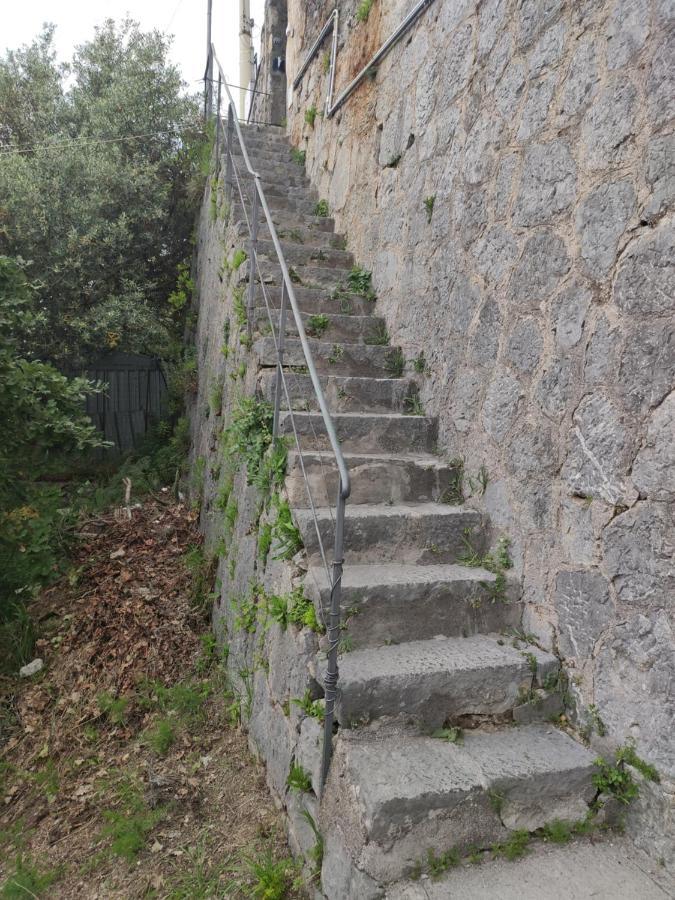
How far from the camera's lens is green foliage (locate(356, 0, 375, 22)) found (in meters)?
4.72

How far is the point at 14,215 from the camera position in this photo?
20.7 ft

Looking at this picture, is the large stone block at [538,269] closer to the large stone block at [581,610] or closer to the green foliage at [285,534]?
the large stone block at [581,610]

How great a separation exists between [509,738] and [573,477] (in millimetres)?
1058

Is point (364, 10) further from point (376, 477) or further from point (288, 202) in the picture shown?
point (376, 477)

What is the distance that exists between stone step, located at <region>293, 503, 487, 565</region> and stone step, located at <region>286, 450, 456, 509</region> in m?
0.16

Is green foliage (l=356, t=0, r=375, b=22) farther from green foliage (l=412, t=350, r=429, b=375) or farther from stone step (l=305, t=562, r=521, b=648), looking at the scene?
stone step (l=305, t=562, r=521, b=648)

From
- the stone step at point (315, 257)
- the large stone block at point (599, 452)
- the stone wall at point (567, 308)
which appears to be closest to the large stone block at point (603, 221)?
the stone wall at point (567, 308)

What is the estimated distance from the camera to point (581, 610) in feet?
7.54

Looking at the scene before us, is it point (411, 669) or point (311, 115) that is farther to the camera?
point (311, 115)

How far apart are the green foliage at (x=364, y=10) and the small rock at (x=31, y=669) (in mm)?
5631

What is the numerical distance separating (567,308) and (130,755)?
10.4 feet

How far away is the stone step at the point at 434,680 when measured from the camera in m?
2.17

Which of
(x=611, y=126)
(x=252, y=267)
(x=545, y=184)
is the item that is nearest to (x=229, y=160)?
(x=252, y=267)

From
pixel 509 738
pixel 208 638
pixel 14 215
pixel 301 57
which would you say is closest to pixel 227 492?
pixel 208 638
